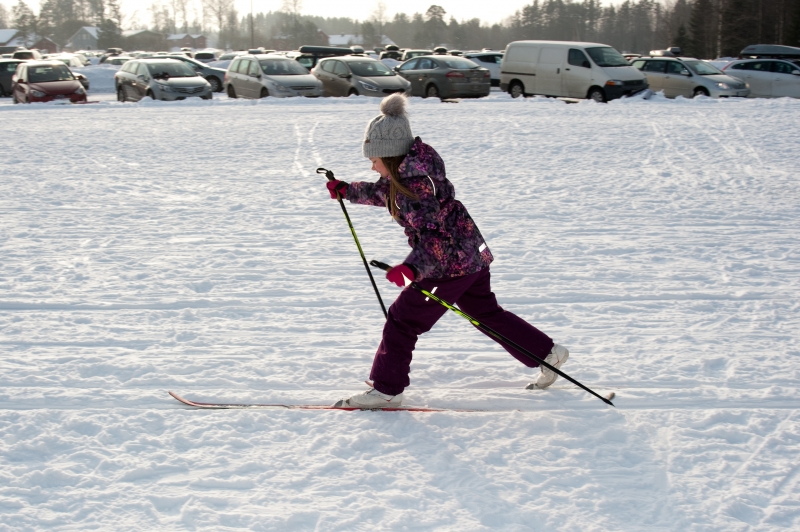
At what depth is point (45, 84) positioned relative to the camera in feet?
61.6

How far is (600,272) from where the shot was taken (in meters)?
5.46

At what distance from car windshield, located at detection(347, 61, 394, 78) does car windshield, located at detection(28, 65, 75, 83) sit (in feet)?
24.1

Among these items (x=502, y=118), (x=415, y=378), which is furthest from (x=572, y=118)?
(x=415, y=378)

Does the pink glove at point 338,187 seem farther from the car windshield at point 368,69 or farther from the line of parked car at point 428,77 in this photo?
the car windshield at point 368,69

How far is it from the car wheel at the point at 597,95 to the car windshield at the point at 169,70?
9546 millimetres

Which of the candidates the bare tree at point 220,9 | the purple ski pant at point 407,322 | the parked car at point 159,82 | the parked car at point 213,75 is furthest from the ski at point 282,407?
the bare tree at point 220,9

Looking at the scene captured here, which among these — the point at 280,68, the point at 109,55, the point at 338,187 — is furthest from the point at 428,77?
the point at 109,55

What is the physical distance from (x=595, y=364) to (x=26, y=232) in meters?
5.03

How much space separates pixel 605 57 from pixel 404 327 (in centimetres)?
1533

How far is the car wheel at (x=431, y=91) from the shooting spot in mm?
18297

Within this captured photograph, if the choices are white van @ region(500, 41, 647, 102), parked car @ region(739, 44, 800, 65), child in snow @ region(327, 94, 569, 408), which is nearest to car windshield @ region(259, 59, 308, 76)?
white van @ region(500, 41, 647, 102)

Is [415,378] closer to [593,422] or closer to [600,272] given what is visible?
[593,422]

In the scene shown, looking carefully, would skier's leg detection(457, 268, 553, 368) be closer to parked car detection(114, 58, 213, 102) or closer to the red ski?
the red ski

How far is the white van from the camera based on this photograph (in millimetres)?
16656
